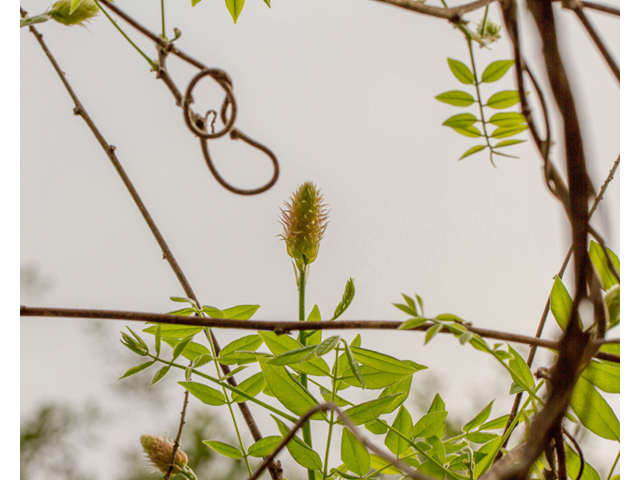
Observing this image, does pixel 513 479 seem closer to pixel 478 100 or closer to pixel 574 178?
pixel 574 178

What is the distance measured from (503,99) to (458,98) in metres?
0.02

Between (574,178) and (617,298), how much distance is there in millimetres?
73

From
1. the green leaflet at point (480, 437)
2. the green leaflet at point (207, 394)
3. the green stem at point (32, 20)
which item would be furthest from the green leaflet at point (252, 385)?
the green stem at point (32, 20)

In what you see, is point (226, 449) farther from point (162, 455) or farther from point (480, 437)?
point (480, 437)

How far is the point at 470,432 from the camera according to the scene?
28 cm

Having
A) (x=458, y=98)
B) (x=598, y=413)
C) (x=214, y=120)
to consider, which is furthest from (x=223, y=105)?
(x=598, y=413)

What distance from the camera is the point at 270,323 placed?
173 mm

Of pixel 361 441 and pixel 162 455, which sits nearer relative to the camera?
pixel 361 441

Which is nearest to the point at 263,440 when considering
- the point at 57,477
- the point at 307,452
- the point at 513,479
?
the point at 307,452

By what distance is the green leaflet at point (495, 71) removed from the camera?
220 mm

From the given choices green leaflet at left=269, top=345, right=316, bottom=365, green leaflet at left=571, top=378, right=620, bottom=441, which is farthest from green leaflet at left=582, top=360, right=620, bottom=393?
green leaflet at left=269, top=345, right=316, bottom=365

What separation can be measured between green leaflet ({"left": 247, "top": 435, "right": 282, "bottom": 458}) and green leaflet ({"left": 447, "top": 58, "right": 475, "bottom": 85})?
0.20 metres

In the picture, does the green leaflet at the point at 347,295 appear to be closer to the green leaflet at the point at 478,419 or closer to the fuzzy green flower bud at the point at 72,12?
the green leaflet at the point at 478,419

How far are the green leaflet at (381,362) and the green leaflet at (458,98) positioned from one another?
118 mm
